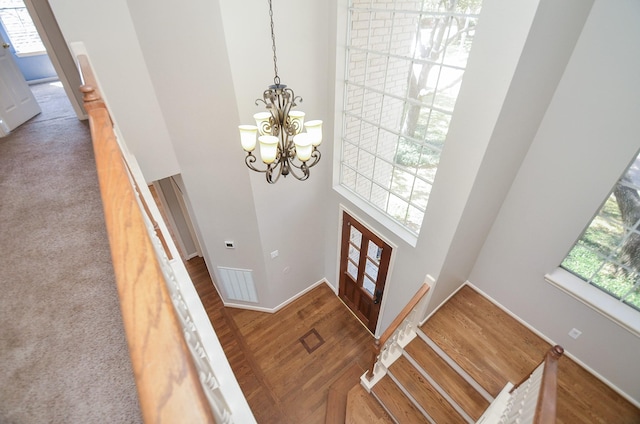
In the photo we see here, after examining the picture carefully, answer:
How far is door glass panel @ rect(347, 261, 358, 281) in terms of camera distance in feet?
14.7

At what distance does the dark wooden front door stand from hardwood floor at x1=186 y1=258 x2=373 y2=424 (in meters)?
0.32

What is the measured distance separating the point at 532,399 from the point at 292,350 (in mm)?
3115

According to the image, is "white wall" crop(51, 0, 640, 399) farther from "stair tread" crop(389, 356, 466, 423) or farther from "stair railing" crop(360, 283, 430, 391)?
"stair tread" crop(389, 356, 466, 423)

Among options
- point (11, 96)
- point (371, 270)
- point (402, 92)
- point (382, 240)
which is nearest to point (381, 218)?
point (382, 240)

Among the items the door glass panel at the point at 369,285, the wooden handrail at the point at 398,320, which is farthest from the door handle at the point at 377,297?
the wooden handrail at the point at 398,320

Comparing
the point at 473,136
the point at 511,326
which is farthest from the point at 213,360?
the point at 511,326

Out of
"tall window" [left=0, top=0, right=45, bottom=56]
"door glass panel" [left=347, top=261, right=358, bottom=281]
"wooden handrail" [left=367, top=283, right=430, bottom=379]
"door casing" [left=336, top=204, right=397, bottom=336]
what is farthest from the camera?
"tall window" [left=0, top=0, right=45, bottom=56]

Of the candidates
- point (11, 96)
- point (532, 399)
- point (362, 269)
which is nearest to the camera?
point (532, 399)

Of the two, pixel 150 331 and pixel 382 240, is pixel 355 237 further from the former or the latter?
pixel 150 331

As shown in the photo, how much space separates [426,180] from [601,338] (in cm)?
209

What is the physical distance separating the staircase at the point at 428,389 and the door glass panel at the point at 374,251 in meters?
1.02

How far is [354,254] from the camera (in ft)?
14.4

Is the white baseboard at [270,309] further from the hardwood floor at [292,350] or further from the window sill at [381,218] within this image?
the window sill at [381,218]

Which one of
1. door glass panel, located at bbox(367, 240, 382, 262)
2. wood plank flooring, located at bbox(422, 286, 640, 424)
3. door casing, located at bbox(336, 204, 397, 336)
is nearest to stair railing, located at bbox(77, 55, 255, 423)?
door casing, located at bbox(336, 204, 397, 336)
